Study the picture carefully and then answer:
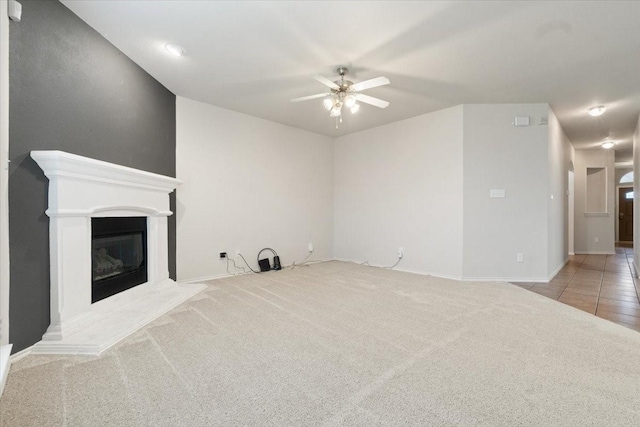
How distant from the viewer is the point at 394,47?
260 centimetres

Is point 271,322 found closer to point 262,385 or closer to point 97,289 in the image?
point 262,385

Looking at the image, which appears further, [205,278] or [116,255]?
[205,278]

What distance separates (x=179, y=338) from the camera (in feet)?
7.07

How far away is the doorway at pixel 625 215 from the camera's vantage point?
30.5ft

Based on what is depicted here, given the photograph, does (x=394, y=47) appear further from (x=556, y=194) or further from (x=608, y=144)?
(x=608, y=144)

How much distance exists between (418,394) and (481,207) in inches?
131

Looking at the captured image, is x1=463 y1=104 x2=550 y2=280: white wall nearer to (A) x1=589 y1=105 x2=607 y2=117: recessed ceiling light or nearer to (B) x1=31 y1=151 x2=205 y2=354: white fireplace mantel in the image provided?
(A) x1=589 y1=105 x2=607 y2=117: recessed ceiling light

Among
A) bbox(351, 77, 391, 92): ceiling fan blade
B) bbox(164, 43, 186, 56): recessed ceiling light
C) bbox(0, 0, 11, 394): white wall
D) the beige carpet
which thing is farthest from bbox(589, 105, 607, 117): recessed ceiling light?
bbox(0, 0, 11, 394): white wall

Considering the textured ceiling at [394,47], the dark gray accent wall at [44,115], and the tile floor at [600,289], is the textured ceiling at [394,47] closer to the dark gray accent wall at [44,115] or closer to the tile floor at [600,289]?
the dark gray accent wall at [44,115]

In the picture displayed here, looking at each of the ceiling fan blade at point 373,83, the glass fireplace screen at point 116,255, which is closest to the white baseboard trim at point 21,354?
the glass fireplace screen at point 116,255

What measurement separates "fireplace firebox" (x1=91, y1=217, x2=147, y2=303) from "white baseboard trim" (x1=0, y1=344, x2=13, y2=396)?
0.73 metres

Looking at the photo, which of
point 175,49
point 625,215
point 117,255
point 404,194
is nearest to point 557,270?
point 404,194

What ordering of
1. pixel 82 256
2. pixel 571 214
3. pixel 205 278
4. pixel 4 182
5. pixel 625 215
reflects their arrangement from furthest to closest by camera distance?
pixel 625 215, pixel 571 214, pixel 205 278, pixel 82 256, pixel 4 182

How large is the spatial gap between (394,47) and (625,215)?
11.7 meters
